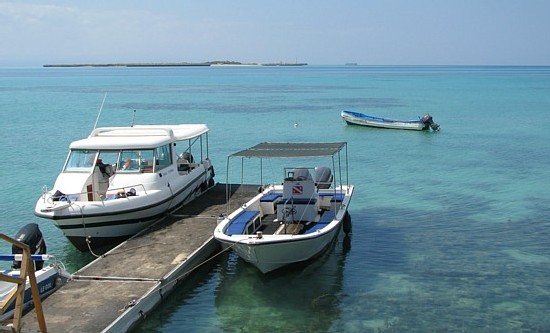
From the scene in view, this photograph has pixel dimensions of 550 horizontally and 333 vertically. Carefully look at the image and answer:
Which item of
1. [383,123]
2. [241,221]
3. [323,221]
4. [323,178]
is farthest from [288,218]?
[383,123]

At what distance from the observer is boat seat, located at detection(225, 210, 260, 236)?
46.3 ft

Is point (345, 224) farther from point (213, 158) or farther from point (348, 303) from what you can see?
point (213, 158)

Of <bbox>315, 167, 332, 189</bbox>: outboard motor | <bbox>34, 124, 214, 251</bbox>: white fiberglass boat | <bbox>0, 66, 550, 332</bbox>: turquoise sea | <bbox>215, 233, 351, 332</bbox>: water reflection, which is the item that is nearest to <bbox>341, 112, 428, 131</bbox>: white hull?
<bbox>0, 66, 550, 332</bbox>: turquoise sea

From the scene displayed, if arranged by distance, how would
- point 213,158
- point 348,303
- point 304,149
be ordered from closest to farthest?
point 348,303 < point 304,149 < point 213,158

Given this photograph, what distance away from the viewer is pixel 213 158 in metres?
33.2

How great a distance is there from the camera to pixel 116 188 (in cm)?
1622

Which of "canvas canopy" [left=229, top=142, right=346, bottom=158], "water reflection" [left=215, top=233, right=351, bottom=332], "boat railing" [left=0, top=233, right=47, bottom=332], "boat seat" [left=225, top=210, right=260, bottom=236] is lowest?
"water reflection" [left=215, top=233, right=351, bottom=332]

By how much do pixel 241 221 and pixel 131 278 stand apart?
3.56 meters

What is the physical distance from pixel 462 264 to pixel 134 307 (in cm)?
850

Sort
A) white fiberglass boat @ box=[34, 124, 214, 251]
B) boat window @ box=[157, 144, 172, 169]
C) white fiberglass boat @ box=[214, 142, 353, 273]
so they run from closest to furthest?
white fiberglass boat @ box=[214, 142, 353, 273], white fiberglass boat @ box=[34, 124, 214, 251], boat window @ box=[157, 144, 172, 169]

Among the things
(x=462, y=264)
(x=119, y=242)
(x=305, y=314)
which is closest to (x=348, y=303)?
(x=305, y=314)

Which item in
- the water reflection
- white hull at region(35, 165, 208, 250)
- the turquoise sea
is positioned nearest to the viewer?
the water reflection

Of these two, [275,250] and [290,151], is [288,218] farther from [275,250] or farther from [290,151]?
[275,250]

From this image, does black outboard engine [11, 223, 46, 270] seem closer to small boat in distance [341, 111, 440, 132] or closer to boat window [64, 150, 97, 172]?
boat window [64, 150, 97, 172]
